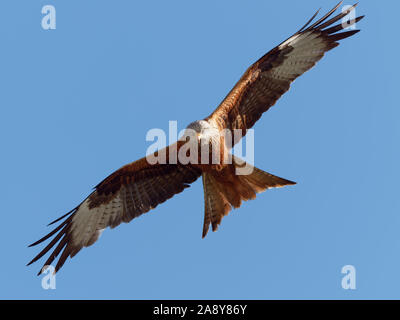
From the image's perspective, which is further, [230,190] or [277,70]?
[277,70]

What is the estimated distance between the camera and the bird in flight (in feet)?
28.4

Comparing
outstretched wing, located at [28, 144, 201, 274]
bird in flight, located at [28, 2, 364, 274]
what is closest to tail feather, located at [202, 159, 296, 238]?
bird in flight, located at [28, 2, 364, 274]

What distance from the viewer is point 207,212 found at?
27.5 ft

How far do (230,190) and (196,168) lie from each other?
713 millimetres

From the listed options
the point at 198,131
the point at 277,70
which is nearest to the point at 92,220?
the point at 198,131

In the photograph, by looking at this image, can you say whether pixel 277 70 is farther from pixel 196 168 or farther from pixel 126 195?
pixel 126 195

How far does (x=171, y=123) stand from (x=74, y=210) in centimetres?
182

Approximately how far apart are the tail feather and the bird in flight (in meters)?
0.04

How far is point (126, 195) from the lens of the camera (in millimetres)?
8961

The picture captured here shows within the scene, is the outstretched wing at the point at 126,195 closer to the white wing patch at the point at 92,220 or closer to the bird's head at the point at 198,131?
the white wing patch at the point at 92,220

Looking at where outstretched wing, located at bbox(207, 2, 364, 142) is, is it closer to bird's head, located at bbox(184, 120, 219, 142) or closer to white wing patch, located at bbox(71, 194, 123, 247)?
bird's head, located at bbox(184, 120, 219, 142)

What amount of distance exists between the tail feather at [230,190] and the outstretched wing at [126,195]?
22.3 inches
